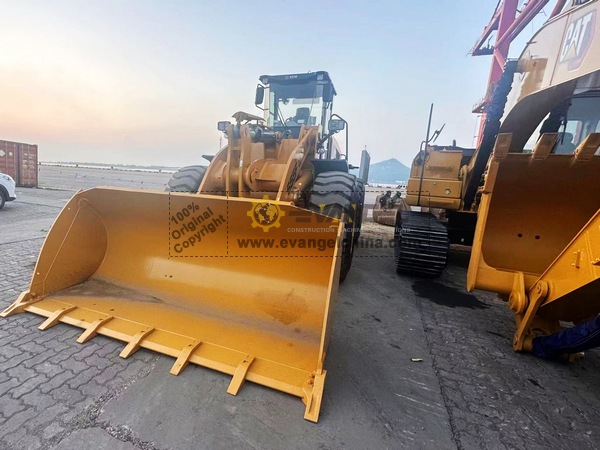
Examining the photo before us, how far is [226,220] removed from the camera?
2662 millimetres

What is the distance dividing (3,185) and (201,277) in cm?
989

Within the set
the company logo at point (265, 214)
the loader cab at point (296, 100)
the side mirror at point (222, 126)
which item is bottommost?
the company logo at point (265, 214)

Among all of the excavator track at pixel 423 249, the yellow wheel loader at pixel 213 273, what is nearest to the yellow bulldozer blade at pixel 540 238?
the excavator track at pixel 423 249

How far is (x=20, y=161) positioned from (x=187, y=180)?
17.3 meters

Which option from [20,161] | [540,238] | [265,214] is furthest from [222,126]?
[20,161]

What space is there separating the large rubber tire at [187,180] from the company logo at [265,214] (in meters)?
1.78

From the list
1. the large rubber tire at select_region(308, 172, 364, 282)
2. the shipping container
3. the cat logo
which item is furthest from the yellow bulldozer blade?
the shipping container

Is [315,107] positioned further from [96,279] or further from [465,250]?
[465,250]

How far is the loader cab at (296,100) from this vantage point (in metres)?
4.96

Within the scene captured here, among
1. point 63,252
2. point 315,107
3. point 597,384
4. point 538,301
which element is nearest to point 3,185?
point 63,252

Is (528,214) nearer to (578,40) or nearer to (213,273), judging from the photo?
(578,40)

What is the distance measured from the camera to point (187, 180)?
13.0 ft

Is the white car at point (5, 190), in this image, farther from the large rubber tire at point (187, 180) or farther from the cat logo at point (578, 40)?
the cat logo at point (578, 40)

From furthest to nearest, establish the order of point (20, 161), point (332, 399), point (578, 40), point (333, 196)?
point (20, 161) → point (333, 196) → point (332, 399) → point (578, 40)
